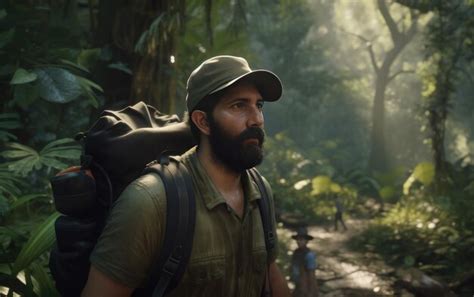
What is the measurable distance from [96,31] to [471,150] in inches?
1707

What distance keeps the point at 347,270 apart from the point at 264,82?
803cm

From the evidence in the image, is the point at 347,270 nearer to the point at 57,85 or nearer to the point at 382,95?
the point at 57,85

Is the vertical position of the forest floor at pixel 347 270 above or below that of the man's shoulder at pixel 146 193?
below

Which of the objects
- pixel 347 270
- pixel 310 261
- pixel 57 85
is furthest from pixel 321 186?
pixel 57 85

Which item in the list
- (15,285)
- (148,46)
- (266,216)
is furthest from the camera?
(148,46)

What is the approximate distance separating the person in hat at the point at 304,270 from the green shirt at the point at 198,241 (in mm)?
4537

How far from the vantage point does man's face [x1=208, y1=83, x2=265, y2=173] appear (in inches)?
88.6

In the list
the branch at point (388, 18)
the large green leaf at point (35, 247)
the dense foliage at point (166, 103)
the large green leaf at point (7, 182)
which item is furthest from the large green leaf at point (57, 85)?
the branch at point (388, 18)

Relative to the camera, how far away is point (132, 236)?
6.30 ft

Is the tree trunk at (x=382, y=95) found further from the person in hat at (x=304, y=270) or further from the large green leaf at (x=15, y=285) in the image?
the large green leaf at (x=15, y=285)

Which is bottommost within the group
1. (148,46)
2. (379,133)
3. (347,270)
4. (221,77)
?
(347,270)

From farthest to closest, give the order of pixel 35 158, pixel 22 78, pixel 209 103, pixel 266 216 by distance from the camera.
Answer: pixel 35 158, pixel 22 78, pixel 266 216, pixel 209 103

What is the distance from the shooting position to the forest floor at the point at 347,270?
8266 mm

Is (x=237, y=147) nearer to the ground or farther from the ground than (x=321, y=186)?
A: farther from the ground
